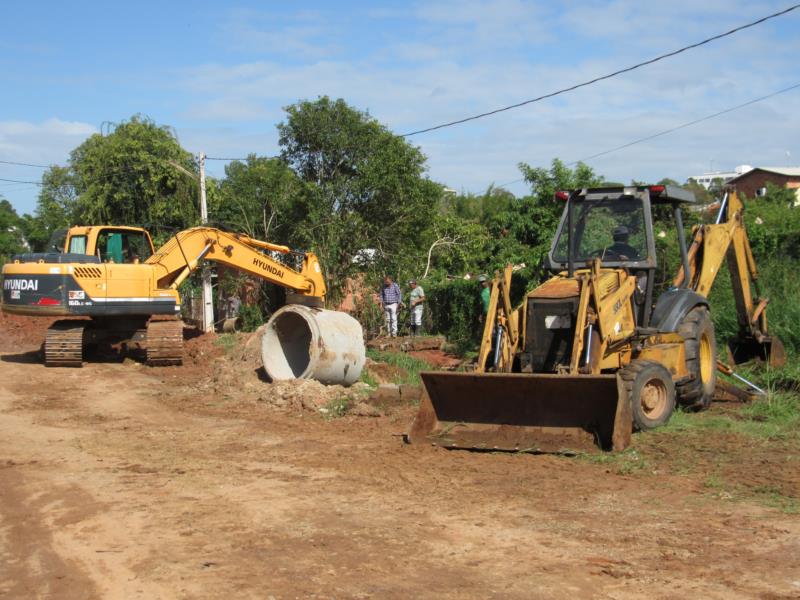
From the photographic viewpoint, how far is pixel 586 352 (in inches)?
361

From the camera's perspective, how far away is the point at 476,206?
46719 millimetres

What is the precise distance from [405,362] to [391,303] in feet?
14.4

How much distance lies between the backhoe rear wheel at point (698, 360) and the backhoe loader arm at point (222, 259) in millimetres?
9241

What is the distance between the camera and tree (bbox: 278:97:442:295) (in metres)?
21.6

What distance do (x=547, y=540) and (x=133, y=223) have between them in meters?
26.7

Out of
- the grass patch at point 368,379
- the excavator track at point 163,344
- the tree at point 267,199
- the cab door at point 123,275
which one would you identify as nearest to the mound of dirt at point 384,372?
the grass patch at point 368,379

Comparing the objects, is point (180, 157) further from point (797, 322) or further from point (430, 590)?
point (430, 590)

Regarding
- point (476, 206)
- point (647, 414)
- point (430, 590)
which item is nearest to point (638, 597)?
point (430, 590)

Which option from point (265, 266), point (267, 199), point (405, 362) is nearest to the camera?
point (405, 362)

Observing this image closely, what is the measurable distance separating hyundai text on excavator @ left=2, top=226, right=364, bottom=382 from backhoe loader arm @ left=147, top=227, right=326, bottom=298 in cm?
2

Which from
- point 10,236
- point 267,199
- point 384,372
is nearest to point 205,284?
point 267,199

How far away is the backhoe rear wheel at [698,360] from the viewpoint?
10.6 meters

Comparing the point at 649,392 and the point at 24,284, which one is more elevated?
the point at 24,284

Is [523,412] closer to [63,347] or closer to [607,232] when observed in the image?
[607,232]
